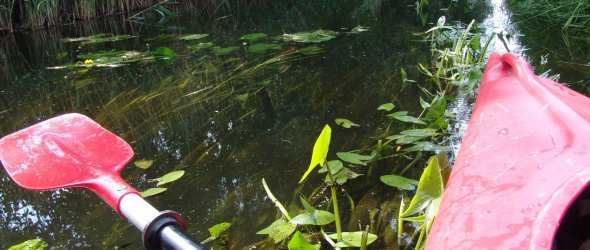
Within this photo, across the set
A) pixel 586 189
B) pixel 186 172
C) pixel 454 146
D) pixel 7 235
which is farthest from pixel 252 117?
pixel 586 189

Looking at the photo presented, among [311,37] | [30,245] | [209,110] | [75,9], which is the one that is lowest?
[30,245]

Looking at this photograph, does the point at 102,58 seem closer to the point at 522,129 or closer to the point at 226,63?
the point at 226,63

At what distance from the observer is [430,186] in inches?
42.5

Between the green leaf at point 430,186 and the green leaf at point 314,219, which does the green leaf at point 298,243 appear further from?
the green leaf at point 430,186

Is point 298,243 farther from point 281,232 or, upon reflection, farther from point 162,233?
point 162,233

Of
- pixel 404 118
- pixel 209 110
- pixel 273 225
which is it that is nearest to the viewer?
pixel 273 225

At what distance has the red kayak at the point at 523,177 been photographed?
27.2 inches

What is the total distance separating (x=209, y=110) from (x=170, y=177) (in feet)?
2.52

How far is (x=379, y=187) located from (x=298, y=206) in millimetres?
275

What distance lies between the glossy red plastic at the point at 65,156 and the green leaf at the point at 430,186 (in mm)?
728

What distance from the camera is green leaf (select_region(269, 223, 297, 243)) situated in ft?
3.88

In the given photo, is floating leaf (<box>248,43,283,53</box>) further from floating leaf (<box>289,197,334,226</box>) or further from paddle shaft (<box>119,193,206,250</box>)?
paddle shaft (<box>119,193,206,250</box>)

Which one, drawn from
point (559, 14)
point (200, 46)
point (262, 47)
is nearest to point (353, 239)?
point (262, 47)

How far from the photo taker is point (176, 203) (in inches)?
59.5
